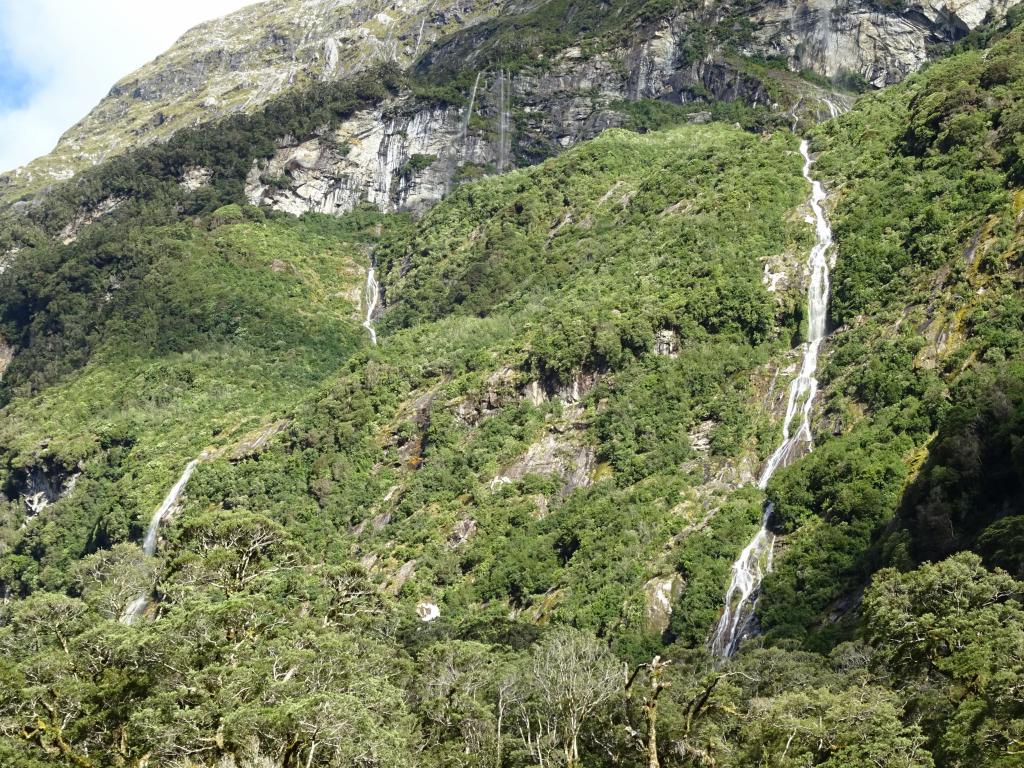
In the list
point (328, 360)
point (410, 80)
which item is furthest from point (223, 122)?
point (328, 360)

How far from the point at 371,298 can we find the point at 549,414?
182ft

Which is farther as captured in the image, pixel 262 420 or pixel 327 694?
pixel 262 420

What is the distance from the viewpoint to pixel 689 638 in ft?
178

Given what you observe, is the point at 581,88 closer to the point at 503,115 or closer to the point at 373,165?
the point at 503,115

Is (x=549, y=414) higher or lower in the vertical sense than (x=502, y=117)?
lower

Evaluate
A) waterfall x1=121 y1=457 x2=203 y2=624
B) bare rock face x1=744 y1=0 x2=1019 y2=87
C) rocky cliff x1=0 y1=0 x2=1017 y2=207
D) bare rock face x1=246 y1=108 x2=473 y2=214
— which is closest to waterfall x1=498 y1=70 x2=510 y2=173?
rocky cliff x1=0 y1=0 x2=1017 y2=207

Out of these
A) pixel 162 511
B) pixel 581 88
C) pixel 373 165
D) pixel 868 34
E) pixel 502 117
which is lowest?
pixel 162 511

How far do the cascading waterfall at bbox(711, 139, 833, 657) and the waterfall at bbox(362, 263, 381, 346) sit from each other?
171 ft

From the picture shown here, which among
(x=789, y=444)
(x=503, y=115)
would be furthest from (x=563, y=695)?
(x=503, y=115)

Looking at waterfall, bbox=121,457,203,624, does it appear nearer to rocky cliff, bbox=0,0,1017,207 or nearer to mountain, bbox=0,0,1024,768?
mountain, bbox=0,0,1024,768

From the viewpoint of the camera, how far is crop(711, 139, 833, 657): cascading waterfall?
5416 centimetres

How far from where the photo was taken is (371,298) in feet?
424

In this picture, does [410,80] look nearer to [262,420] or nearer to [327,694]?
[262,420]

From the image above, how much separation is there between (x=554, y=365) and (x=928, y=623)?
47.0m
